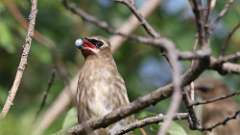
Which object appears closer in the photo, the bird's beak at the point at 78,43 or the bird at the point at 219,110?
the bird's beak at the point at 78,43

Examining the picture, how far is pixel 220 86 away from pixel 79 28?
7.08ft

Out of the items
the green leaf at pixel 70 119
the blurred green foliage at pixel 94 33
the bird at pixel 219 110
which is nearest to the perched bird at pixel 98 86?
the green leaf at pixel 70 119

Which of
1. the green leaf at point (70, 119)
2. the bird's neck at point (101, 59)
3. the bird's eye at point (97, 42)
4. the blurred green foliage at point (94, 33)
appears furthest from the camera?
the blurred green foliage at point (94, 33)

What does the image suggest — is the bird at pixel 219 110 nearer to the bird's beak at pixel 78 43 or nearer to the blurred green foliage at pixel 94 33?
the blurred green foliage at pixel 94 33

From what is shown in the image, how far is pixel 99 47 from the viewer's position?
731 centimetres

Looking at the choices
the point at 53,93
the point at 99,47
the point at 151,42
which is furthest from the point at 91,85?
the point at 151,42

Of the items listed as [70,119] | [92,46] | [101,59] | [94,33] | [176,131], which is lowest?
[176,131]

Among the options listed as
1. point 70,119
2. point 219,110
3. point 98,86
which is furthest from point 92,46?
point 219,110

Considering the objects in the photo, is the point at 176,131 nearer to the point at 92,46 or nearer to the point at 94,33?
the point at 92,46

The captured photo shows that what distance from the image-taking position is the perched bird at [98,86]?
636 centimetres

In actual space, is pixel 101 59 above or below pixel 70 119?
above

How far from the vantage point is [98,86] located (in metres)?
6.60

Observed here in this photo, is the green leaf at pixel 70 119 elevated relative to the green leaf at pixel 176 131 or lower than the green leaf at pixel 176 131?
elevated

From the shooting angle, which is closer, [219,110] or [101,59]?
[101,59]
